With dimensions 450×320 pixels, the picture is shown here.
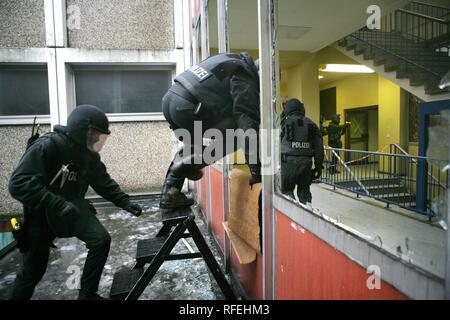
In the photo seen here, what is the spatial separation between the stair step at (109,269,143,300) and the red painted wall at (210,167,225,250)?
3.58 ft

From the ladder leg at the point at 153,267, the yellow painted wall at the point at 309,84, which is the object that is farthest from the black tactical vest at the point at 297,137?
the yellow painted wall at the point at 309,84

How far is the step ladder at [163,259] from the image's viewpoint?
6.95ft

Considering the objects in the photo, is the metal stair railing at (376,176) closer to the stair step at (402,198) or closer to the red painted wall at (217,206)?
the stair step at (402,198)

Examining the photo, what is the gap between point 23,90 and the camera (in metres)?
6.15

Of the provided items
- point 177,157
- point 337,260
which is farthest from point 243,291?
point 337,260

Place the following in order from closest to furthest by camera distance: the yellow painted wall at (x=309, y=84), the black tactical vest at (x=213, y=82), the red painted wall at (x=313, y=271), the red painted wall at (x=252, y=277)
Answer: the red painted wall at (x=313, y=271), the black tactical vest at (x=213, y=82), the red painted wall at (x=252, y=277), the yellow painted wall at (x=309, y=84)

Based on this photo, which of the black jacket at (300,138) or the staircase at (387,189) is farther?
the staircase at (387,189)

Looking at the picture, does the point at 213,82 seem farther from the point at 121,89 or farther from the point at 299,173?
the point at 121,89

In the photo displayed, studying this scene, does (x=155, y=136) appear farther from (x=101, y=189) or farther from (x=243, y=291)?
(x=243, y=291)

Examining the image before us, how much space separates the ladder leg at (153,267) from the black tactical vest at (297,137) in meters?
2.10

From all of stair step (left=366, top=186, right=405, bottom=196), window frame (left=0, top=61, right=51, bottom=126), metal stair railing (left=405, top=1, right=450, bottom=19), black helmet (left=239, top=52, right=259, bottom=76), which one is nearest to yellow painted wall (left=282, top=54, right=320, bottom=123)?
stair step (left=366, top=186, right=405, bottom=196)

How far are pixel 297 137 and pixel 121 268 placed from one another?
8.61 feet

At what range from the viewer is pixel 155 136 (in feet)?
21.8
